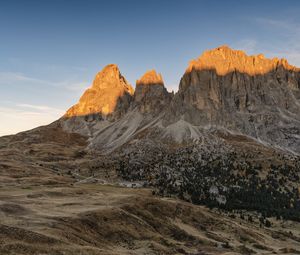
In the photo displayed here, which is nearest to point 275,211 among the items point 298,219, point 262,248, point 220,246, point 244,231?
point 298,219

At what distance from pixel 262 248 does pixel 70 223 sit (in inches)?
1814

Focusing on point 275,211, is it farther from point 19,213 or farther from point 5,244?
point 5,244

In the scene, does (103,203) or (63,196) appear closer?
(103,203)

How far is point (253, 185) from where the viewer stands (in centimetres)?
19112

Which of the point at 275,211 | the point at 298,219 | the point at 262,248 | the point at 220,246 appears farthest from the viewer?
the point at 275,211

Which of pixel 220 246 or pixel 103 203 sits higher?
pixel 103 203

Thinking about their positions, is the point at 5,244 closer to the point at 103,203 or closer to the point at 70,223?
the point at 70,223

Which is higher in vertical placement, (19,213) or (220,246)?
(19,213)

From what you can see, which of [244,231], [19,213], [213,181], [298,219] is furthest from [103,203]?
[213,181]

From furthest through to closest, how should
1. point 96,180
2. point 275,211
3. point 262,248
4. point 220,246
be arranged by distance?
1. point 96,180
2. point 275,211
3. point 262,248
4. point 220,246

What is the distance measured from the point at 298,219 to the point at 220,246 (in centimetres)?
7360

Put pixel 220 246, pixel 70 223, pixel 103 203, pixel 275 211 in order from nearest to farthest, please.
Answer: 1. pixel 70 223
2. pixel 220 246
3. pixel 103 203
4. pixel 275 211

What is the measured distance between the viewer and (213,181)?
191125mm

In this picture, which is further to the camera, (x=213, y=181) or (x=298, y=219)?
(x=213, y=181)
